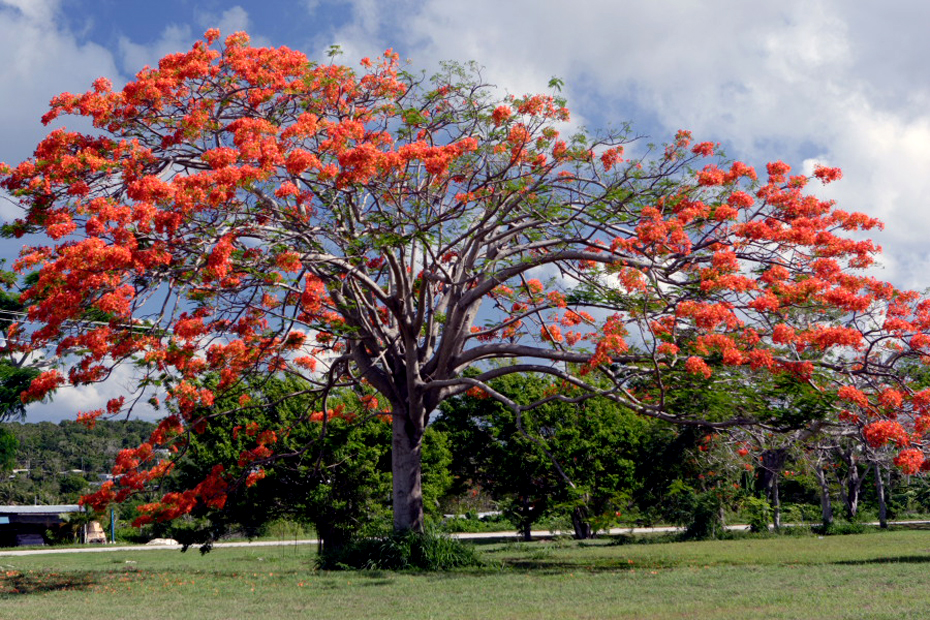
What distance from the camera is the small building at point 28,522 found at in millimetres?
38062

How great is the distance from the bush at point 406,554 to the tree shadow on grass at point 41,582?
3709 millimetres

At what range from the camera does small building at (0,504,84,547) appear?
38.1 meters

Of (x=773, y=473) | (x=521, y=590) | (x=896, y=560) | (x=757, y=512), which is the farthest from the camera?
(x=757, y=512)

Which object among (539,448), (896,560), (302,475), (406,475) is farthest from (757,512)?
(406,475)

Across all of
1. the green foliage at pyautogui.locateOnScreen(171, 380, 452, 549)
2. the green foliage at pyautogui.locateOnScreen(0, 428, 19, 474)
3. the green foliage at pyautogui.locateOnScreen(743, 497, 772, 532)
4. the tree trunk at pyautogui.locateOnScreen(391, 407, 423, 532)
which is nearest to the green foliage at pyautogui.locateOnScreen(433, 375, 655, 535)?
the green foliage at pyautogui.locateOnScreen(743, 497, 772, 532)

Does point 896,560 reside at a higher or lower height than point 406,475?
lower

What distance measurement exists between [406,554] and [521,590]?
3.16 meters

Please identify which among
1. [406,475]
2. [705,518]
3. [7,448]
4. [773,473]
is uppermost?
[7,448]

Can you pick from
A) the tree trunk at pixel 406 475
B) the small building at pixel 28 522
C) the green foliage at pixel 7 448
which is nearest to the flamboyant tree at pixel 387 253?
the tree trunk at pixel 406 475

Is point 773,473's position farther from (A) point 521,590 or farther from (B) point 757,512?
(A) point 521,590

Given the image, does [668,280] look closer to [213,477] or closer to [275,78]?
[275,78]

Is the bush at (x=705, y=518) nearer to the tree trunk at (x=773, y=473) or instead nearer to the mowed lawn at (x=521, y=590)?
the tree trunk at (x=773, y=473)

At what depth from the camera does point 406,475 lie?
44.4ft

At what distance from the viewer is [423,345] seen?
45.5 feet
